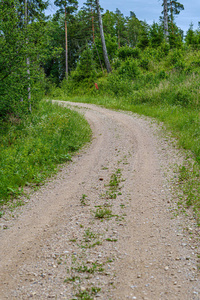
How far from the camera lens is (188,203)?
19.0ft

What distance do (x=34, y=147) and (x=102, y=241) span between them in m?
6.00

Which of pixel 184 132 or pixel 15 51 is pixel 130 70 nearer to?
pixel 184 132

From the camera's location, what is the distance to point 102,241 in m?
4.66

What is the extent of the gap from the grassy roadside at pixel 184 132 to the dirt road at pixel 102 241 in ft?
1.36

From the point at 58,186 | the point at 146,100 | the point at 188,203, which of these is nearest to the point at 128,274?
the point at 188,203

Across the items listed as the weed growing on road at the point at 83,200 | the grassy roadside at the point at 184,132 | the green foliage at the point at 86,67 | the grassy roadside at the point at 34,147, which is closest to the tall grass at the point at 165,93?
the grassy roadside at the point at 184,132

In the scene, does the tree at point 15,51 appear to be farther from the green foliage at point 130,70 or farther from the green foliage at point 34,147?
the green foliage at point 130,70

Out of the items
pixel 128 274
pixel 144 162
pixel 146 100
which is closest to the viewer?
pixel 128 274

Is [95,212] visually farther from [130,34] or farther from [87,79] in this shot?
[130,34]

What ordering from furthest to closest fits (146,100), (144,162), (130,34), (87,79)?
1. (130,34)
2. (87,79)
3. (146,100)
4. (144,162)

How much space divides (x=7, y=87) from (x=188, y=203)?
843 cm

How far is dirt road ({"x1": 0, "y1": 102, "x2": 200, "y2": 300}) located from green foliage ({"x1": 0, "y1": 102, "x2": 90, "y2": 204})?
769 millimetres

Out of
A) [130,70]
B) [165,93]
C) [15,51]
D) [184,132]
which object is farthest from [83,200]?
[130,70]

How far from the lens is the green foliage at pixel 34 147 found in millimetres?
7781
